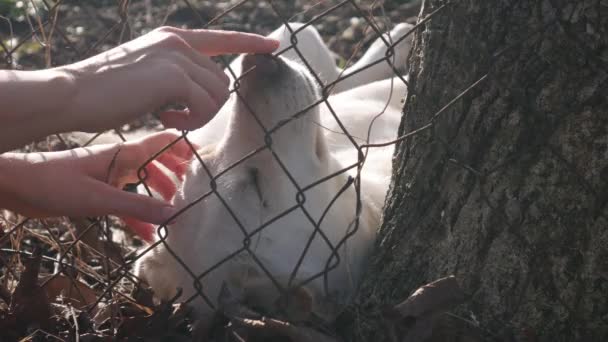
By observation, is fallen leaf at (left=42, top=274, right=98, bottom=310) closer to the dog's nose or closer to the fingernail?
the fingernail

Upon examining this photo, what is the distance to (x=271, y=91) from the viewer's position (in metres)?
2.18

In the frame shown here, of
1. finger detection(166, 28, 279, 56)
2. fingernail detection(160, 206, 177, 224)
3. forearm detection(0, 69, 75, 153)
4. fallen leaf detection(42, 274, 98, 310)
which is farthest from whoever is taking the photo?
fallen leaf detection(42, 274, 98, 310)

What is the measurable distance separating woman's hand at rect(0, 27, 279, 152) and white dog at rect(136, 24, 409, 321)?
0.36 meters

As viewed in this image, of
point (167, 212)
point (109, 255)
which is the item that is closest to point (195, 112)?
point (167, 212)

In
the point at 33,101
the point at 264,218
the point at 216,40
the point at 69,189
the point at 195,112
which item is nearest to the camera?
the point at 33,101

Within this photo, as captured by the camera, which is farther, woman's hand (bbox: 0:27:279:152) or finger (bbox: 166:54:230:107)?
finger (bbox: 166:54:230:107)

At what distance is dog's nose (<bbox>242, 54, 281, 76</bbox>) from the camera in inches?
83.6

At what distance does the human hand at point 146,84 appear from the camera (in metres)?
1.67

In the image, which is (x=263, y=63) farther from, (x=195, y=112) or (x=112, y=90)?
(x=112, y=90)

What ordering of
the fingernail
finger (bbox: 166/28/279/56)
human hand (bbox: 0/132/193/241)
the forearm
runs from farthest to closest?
1. the fingernail
2. human hand (bbox: 0/132/193/241)
3. finger (bbox: 166/28/279/56)
4. the forearm

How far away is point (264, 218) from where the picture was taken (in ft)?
7.73

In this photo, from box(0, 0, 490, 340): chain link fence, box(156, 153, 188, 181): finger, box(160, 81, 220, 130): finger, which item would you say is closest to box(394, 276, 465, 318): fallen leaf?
box(0, 0, 490, 340): chain link fence

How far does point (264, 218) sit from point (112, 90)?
2.64 feet

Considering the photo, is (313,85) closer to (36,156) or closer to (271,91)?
(271,91)
